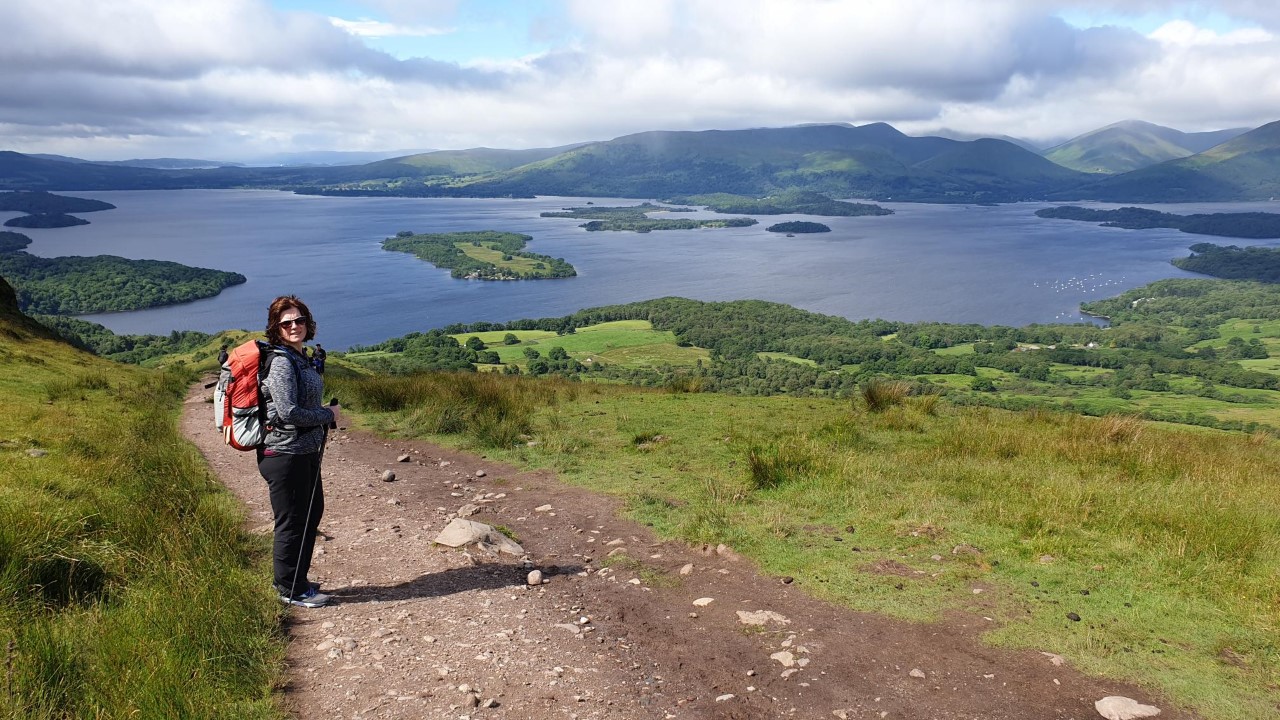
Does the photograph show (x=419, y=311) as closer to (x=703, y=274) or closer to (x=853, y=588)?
(x=703, y=274)

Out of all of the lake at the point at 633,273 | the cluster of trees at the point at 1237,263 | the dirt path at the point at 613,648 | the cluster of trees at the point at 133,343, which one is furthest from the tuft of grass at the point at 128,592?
the cluster of trees at the point at 1237,263

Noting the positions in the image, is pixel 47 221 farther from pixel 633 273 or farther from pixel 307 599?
pixel 307 599

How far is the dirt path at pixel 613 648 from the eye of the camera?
4.09m

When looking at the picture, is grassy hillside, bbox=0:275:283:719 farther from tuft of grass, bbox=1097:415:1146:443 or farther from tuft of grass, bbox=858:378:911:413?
tuft of grass, bbox=858:378:911:413

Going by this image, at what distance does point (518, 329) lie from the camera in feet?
260

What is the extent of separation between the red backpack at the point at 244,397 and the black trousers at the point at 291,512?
0.23m

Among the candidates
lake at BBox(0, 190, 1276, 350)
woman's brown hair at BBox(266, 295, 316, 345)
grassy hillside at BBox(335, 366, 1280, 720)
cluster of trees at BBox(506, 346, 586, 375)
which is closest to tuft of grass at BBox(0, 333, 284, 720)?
woman's brown hair at BBox(266, 295, 316, 345)

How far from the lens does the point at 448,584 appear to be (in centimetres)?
573

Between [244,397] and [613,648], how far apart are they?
3239 mm

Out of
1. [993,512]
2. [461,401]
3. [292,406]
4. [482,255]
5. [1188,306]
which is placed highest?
[292,406]

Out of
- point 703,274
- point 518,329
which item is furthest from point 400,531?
point 703,274

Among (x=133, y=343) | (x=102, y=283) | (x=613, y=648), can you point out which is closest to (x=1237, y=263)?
(x=613, y=648)

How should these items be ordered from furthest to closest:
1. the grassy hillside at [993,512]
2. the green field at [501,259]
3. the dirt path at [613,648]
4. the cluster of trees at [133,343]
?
the green field at [501,259] → the cluster of trees at [133,343] → the grassy hillside at [993,512] → the dirt path at [613,648]

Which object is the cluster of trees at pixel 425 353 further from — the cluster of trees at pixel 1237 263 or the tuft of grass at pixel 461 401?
the cluster of trees at pixel 1237 263
